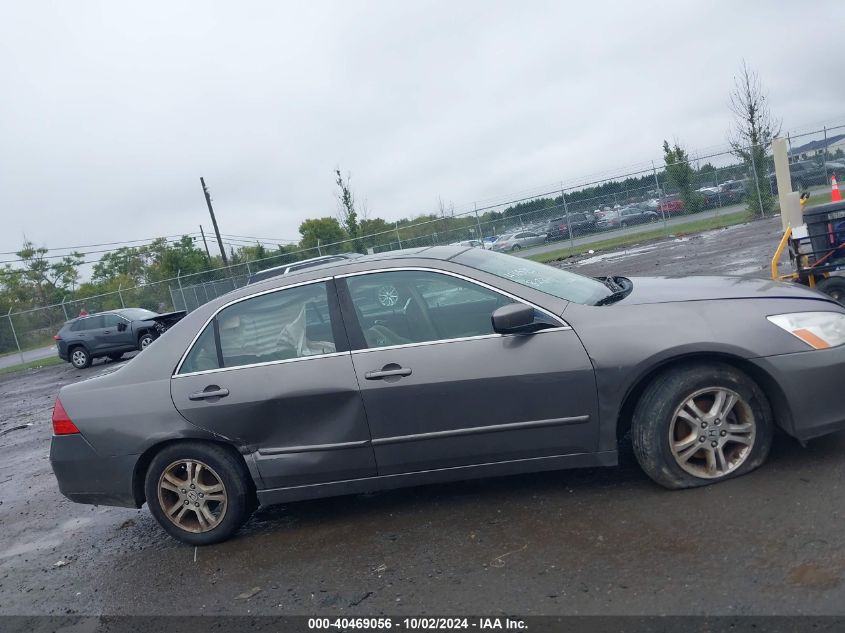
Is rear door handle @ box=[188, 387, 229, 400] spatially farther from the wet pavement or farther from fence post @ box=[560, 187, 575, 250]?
fence post @ box=[560, 187, 575, 250]

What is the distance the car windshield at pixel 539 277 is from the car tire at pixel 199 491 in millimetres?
2002

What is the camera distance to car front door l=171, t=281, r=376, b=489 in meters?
4.47

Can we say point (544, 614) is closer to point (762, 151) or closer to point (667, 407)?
point (667, 407)

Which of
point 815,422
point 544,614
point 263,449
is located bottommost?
point 544,614

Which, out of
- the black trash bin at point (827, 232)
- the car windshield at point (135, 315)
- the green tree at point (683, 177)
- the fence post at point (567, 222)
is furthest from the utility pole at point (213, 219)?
the black trash bin at point (827, 232)

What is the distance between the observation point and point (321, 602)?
3.77 metres

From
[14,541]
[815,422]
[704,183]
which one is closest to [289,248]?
[704,183]

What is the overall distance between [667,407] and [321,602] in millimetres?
2105

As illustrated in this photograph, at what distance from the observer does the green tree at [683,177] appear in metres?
26.3

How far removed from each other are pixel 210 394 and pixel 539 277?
223 cm

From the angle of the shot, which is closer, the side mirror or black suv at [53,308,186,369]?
the side mirror

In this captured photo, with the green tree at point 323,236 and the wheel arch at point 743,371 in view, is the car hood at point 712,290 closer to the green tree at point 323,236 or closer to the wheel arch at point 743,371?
the wheel arch at point 743,371

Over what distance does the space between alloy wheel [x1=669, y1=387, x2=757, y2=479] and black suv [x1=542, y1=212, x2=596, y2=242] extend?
24369 millimetres

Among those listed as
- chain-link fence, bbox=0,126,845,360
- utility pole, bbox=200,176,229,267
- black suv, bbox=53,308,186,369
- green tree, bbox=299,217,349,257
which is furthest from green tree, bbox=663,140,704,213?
utility pole, bbox=200,176,229,267
